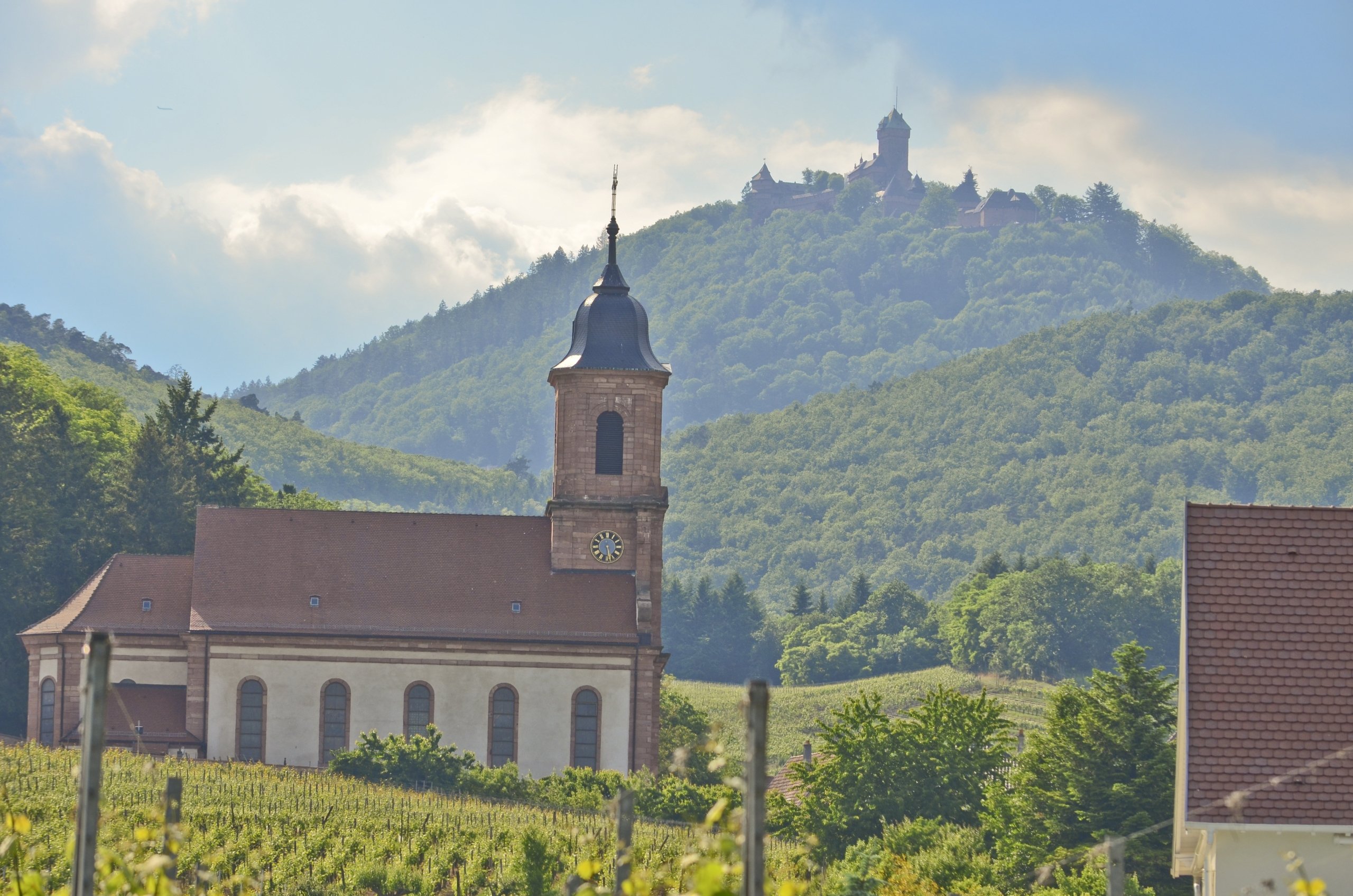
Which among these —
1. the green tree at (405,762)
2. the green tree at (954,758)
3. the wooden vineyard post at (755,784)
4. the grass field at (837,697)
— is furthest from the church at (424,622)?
the wooden vineyard post at (755,784)

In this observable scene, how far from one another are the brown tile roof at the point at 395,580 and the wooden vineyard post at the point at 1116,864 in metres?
43.1

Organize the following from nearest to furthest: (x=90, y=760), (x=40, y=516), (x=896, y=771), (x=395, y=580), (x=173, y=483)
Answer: (x=90, y=760) → (x=896, y=771) → (x=395, y=580) → (x=40, y=516) → (x=173, y=483)

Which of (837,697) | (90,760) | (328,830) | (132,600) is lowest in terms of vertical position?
(328,830)

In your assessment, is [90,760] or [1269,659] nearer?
[90,760]

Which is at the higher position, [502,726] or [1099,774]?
[1099,774]

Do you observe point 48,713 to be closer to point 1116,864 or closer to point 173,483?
point 173,483

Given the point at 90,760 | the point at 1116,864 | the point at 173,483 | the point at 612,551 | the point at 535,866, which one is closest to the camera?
the point at 90,760

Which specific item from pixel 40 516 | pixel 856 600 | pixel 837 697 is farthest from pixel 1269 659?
pixel 856 600

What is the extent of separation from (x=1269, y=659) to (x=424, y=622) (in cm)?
4173

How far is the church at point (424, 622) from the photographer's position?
203 ft

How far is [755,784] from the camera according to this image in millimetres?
13430

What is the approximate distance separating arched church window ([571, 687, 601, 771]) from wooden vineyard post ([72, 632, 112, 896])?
4658 cm

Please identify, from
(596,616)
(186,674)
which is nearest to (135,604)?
(186,674)

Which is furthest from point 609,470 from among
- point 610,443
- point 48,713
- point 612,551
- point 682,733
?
point 48,713
